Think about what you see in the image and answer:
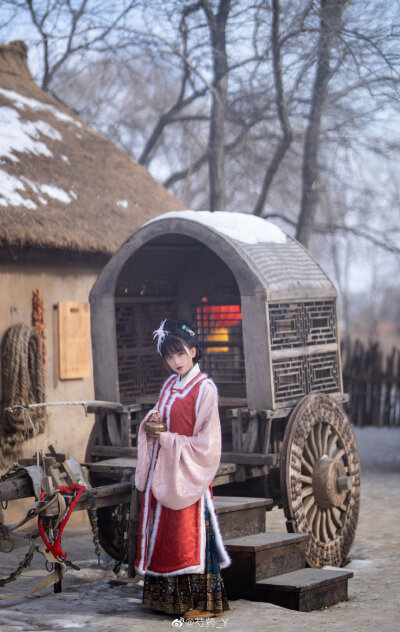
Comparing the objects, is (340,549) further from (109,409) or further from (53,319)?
(53,319)

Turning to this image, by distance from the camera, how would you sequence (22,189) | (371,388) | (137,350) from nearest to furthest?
(137,350) < (22,189) < (371,388)

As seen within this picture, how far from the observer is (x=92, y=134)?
11117 mm

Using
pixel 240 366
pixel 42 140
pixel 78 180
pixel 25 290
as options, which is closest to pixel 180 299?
pixel 240 366

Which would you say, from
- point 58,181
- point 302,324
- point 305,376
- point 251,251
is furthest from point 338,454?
point 58,181

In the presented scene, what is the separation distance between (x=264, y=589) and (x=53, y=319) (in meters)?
4.18

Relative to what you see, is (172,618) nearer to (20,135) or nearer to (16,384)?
(16,384)

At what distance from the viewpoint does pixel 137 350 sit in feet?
25.9

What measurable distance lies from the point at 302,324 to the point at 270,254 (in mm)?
632

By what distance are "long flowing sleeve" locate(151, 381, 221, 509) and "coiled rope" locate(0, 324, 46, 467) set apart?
317cm

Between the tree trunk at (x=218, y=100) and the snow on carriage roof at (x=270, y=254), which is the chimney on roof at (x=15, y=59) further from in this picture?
the snow on carriage roof at (x=270, y=254)

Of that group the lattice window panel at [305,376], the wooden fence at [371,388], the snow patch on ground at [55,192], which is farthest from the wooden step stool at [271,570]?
the wooden fence at [371,388]

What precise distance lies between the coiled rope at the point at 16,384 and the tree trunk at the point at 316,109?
4.42 metres

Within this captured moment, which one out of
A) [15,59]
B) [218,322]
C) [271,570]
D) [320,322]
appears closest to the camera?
[271,570]

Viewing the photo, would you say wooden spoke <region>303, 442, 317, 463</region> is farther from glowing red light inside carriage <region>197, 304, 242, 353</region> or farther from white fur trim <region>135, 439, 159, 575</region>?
white fur trim <region>135, 439, 159, 575</region>
